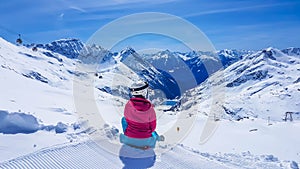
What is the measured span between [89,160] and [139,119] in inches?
68.0

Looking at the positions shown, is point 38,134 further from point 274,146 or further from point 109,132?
point 274,146

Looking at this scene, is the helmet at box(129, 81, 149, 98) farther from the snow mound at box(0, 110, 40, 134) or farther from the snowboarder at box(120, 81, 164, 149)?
the snow mound at box(0, 110, 40, 134)

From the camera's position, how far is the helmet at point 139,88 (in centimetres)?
869

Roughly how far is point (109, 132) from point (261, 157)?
626cm

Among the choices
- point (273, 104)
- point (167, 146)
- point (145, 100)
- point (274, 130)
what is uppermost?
point (145, 100)

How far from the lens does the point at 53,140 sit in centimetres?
926

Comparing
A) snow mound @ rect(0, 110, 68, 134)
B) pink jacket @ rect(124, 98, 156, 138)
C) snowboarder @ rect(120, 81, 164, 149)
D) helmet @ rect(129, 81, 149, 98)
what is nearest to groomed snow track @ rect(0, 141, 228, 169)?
snowboarder @ rect(120, 81, 164, 149)

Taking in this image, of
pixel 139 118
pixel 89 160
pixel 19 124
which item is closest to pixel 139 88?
pixel 139 118

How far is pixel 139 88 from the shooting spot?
8680 millimetres

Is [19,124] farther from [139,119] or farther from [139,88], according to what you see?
[139,88]

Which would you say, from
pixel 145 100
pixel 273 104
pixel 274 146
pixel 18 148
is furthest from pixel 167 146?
pixel 273 104

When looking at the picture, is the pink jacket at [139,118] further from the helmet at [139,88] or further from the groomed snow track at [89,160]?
the groomed snow track at [89,160]

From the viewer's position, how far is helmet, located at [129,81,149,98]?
28.5 ft

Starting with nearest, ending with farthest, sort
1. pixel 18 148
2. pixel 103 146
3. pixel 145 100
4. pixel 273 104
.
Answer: pixel 18 148, pixel 145 100, pixel 103 146, pixel 273 104
